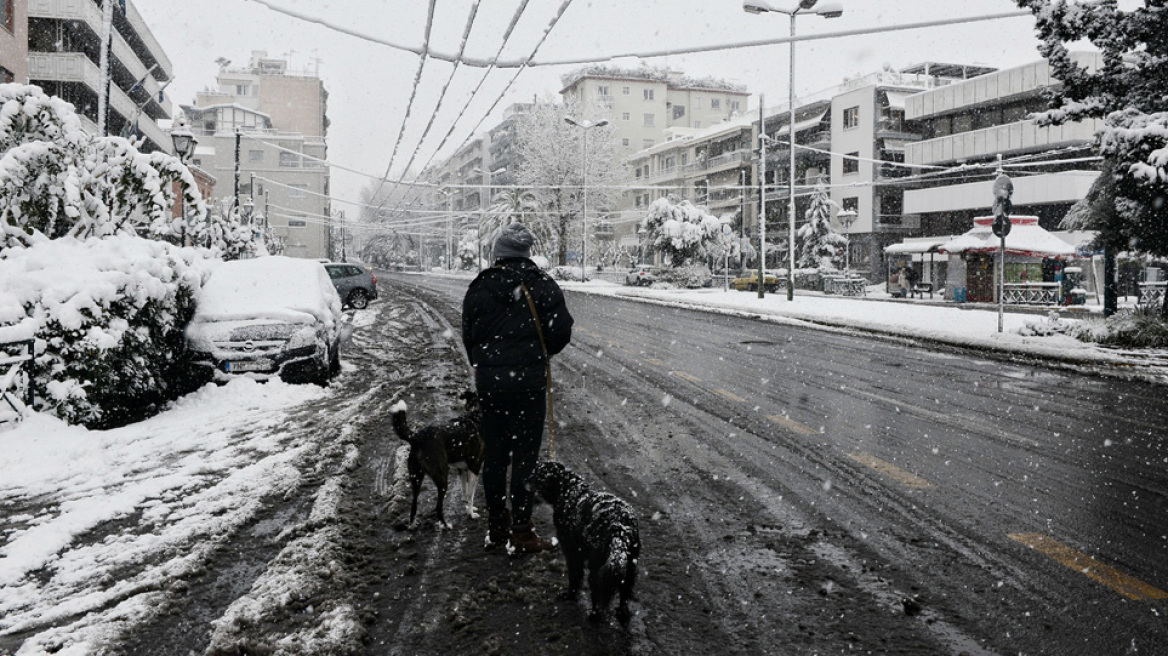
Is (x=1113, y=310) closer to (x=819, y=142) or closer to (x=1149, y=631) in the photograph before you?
(x=1149, y=631)

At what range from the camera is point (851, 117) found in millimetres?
55031

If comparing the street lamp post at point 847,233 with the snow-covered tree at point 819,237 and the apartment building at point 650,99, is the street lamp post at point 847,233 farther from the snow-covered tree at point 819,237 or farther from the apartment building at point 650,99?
the apartment building at point 650,99

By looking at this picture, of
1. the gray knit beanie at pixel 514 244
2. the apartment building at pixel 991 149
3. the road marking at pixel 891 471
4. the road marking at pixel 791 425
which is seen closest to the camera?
the gray knit beanie at pixel 514 244

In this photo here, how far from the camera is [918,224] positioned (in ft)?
174

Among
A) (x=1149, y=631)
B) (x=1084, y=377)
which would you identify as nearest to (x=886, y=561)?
(x=1149, y=631)

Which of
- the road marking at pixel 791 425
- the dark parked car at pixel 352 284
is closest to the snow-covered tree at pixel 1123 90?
the road marking at pixel 791 425

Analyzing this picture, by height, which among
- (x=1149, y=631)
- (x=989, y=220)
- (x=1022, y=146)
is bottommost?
(x=1149, y=631)

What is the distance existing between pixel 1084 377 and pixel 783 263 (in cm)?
5417

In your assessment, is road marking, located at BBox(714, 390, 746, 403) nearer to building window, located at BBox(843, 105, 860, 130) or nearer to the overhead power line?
the overhead power line

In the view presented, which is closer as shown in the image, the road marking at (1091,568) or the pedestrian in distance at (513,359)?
the road marking at (1091,568)

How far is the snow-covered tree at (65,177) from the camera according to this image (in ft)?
30.2

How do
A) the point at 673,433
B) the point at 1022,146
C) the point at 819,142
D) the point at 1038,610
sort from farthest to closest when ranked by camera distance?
the point at 819,142 < the point at 1022,146 < the point at 673,433 < the point at 1038,610

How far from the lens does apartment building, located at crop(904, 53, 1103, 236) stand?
40125mm

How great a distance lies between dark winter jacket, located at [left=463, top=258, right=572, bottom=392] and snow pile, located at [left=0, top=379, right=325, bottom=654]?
5.99 feet
